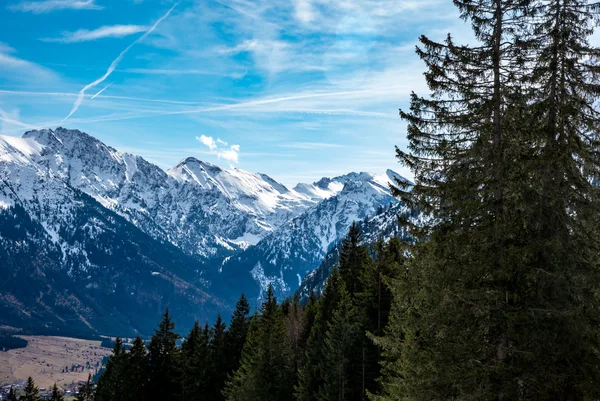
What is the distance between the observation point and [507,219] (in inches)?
602

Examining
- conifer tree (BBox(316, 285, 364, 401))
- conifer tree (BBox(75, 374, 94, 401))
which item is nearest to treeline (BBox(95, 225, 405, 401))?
conifer tree (BBox(316, 285, 364, 401))

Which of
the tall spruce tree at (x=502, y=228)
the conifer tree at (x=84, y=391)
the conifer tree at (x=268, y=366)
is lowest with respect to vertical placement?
the conifer tree at (x=84, y=391)

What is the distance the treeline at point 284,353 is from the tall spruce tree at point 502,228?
9.05 feet

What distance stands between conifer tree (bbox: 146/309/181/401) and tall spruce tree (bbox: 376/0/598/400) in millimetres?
52928

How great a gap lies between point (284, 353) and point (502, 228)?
127 feet

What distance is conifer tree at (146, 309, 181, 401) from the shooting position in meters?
63.3

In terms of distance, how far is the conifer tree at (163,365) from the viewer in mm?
63281

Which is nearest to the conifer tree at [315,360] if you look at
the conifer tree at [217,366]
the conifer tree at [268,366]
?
the conifer tree at [268,366]

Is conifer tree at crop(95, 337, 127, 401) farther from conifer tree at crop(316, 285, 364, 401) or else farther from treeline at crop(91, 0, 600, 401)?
treeline at crop(91, 0, 600, 401)

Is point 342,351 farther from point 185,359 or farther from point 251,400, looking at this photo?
point 185,359

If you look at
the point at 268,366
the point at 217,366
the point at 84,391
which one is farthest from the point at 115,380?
the point at 268,366

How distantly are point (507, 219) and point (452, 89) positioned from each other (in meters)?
4.84

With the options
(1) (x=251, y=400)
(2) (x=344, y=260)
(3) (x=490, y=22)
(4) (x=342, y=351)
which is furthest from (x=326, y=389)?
(3) (x=490, y=22)

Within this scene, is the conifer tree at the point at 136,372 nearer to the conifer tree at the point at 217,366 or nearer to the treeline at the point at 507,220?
the conifer tree at the point at 217,366
